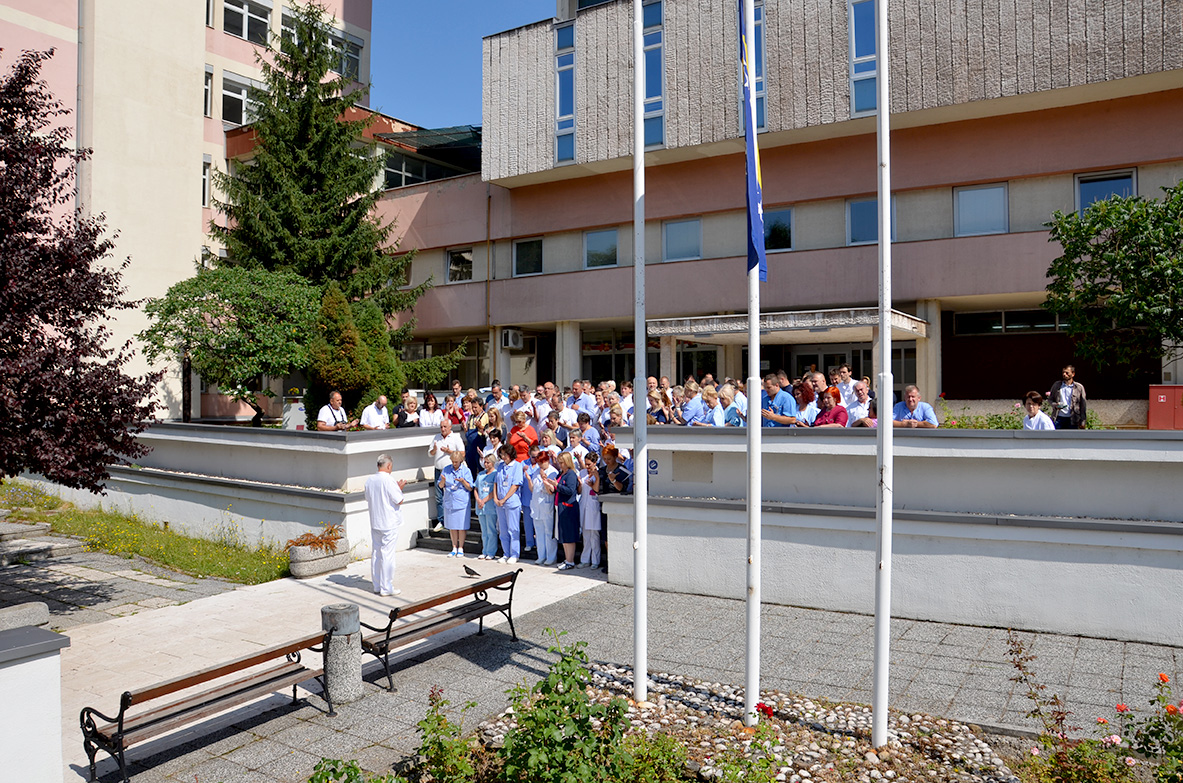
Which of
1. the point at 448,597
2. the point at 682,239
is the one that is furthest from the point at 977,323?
the point at 448,597

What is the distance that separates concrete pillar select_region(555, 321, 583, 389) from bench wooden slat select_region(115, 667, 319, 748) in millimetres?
19547

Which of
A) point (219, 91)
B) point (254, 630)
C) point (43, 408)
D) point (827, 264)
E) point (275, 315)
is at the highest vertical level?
point (219, 91)

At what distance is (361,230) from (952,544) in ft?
66.3

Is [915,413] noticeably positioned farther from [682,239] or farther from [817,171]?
[682,239]

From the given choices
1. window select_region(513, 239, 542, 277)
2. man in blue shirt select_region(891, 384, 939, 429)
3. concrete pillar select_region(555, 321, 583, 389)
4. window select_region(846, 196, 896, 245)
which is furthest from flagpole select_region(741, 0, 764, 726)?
window select_region(513, 239, 542, 277)

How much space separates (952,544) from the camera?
30.4 ft

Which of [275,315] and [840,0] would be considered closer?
[275,315]

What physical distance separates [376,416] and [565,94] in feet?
44.5

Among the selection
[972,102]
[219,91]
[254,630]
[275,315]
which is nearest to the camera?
[254,630]

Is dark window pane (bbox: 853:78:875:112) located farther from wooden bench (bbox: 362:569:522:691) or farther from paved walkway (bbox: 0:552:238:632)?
paved walkway (bbox: 0:552:238:632)

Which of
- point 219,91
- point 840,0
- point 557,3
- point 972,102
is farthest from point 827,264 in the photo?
point 219,91

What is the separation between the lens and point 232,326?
17.2 metres

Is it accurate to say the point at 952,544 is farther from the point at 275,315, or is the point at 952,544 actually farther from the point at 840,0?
the point at 840,0

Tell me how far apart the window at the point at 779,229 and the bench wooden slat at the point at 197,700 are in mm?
18499
